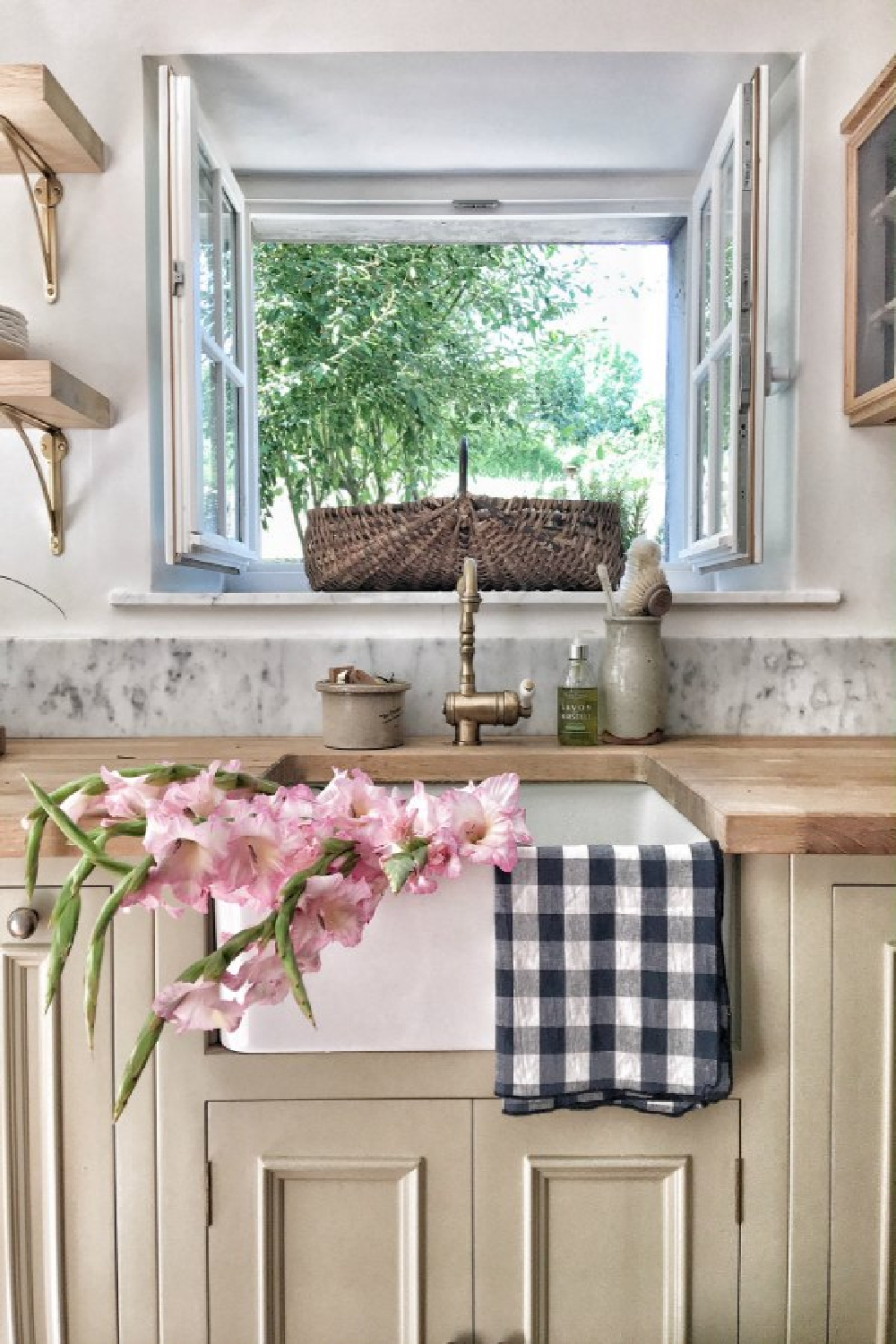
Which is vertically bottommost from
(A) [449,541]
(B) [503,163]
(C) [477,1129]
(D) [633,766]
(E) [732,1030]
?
(C) [477,1129]

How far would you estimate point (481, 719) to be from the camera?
5.07 feet

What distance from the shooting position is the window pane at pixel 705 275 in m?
1.83

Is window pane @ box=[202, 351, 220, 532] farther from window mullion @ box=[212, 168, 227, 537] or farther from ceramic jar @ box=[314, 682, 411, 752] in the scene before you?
ceramic jar @ box=[314, 682, 411, 752]

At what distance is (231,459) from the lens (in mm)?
1926

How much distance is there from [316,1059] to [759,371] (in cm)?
123

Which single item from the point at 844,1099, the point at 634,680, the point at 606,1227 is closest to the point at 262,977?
the point at 606,1227

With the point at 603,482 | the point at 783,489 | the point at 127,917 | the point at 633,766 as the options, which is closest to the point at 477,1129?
the point at 127,917

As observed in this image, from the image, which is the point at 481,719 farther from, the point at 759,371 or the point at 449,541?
the point at 759,371

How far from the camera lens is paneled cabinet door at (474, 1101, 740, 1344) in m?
1.06

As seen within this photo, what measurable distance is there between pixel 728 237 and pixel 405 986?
136cm

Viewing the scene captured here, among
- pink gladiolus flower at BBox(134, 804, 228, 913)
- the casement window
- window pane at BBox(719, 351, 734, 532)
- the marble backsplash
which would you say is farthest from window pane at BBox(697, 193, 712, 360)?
pink gladiolus flower at BBox(134, 804, 228, 913)

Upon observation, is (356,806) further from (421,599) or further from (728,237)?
(728,237)

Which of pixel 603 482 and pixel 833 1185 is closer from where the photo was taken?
pixel 833 1185

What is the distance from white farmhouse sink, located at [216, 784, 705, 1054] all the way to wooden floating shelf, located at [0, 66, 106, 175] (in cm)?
115
